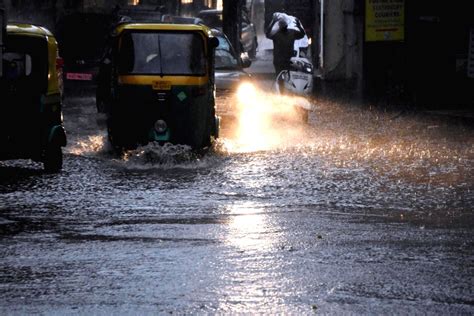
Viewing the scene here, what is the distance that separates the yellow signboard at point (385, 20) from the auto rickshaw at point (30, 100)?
12.1 metres

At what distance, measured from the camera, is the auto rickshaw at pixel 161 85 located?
17172 mm

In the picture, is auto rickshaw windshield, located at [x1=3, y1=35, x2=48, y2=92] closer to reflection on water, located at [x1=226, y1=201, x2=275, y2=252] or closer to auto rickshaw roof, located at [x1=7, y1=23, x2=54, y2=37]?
auto rickshaw roof, located at [x1=7, y1=23, x2=54, y2=37]

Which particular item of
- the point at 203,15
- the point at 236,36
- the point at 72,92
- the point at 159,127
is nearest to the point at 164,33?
the point at 159,127

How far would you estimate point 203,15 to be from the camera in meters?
54.3

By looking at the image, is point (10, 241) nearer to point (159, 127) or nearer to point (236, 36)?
point (159, 127)

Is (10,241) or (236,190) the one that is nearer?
(10,241)

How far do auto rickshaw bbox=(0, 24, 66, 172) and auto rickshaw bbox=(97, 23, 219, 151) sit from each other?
142 centimetres

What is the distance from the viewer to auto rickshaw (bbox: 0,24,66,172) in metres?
15.3

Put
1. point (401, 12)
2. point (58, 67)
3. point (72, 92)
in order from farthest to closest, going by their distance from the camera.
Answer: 1. point (72, 92)
2. point (401, 12)
3. point (58, 67)

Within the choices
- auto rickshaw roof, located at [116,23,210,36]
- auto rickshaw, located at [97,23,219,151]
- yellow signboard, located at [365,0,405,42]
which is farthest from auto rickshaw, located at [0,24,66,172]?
→ yellow signboard, located at [365,0,405,42]

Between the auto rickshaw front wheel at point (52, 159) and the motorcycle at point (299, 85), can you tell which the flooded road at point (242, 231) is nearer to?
the auto rickshaw front wheel at point (52, 159)

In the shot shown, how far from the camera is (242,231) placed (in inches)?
427

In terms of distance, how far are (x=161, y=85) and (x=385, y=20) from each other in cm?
1079

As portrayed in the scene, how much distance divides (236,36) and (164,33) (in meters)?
22.6
